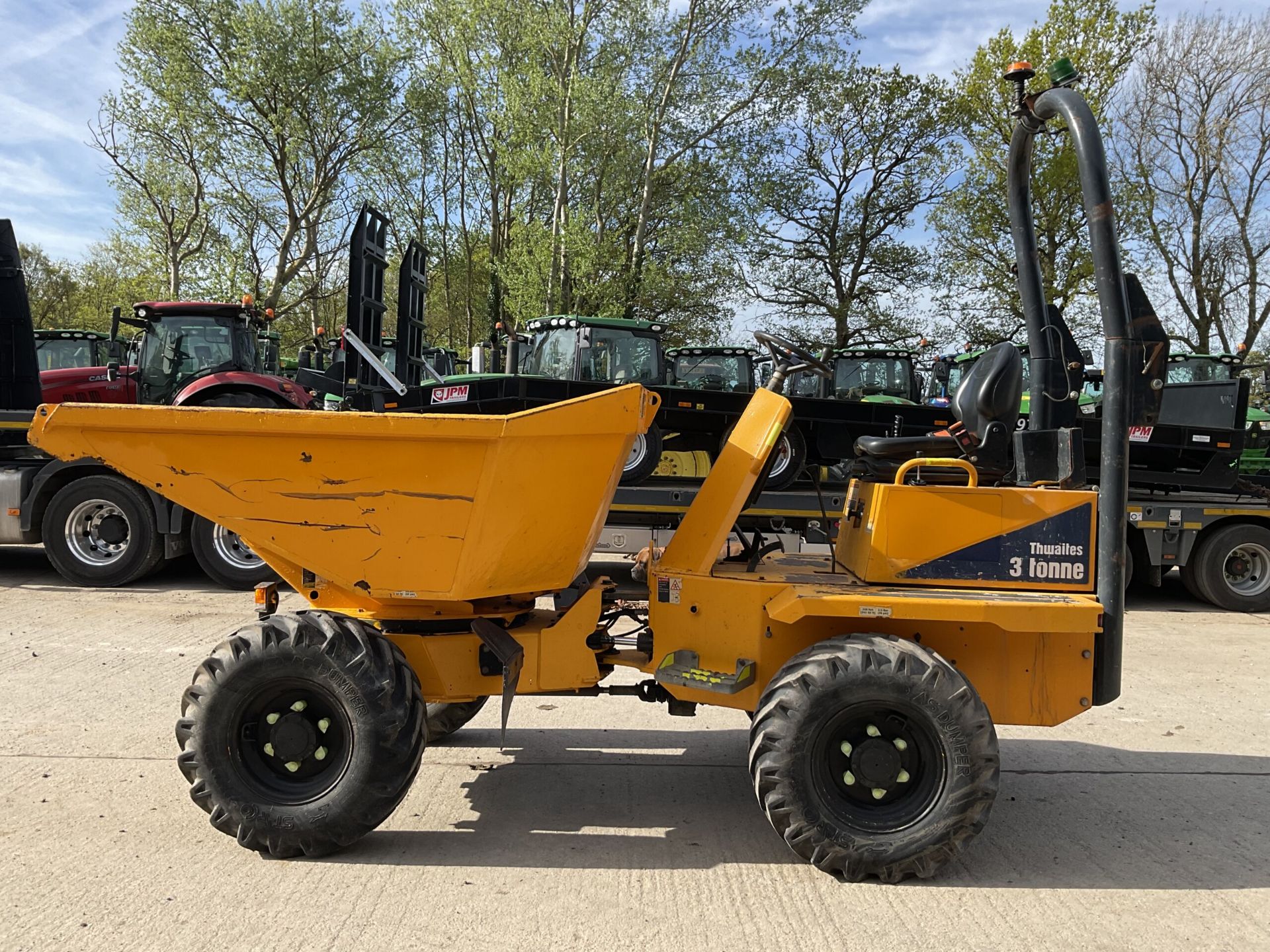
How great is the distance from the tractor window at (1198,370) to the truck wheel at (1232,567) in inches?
210

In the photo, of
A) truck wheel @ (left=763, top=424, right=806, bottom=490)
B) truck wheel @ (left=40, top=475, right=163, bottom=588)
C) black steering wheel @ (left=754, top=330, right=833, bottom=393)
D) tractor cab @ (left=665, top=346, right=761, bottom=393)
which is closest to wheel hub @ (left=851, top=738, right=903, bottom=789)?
black steering wheel @ (left=754, top=330, right=833, bottom=393)

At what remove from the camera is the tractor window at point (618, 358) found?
36.2 ft

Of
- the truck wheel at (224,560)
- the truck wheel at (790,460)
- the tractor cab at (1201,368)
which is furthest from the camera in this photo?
the tractor cab at (1201,368)

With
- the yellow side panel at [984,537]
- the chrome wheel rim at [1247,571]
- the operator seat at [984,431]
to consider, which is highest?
the operator seat at [984,431]

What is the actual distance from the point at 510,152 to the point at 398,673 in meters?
22.6

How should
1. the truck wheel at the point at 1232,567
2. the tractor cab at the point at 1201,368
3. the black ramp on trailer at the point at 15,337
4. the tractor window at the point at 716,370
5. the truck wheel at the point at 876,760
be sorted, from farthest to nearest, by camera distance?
the tractor window at the point at 716,370 → the tractor cab at the point at 1201,368 → the black ramp on trailer at the point at 15,337 → the truck wheel at the point at 1232,567 → the truck wheel at the point at 876,760

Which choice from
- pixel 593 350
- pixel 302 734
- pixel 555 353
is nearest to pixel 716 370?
pixel 593 350

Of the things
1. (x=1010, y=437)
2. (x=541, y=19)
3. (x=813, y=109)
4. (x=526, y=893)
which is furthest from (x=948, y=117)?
(x=526, y=893)

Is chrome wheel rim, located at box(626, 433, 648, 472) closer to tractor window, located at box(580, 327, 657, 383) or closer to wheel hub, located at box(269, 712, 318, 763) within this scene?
tractor window, located at box(580, 327, 657, 383)

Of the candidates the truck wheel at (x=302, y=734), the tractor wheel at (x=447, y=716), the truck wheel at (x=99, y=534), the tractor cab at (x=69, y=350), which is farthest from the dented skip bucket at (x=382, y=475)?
A: the tractor cab at (x=69, y=350)

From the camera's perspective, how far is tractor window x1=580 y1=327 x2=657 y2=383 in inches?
434

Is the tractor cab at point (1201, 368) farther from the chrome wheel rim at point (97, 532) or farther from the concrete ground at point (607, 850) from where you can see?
the chrome wheel rim at point (97, 532)

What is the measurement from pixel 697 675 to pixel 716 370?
36.6 feet

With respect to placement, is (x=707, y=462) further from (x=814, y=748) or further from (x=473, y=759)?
(x=814, y=748)
